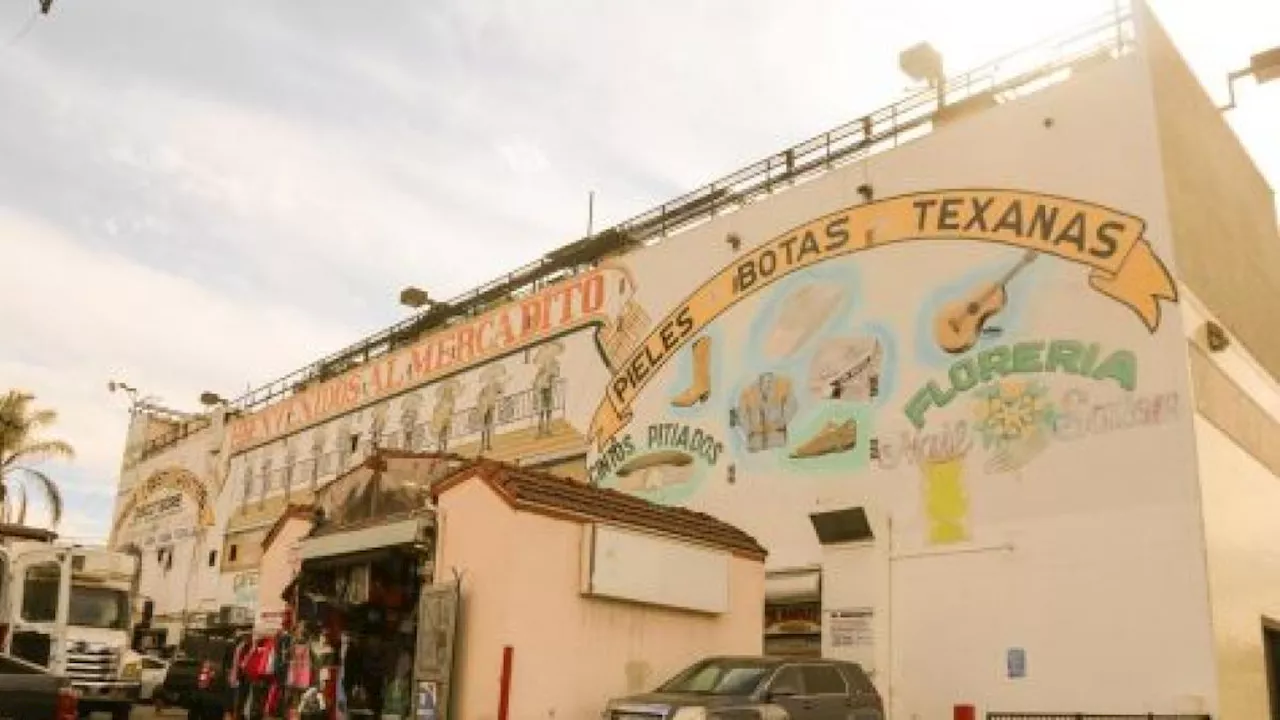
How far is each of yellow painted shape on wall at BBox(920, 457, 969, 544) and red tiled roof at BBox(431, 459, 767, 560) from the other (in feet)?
11.3

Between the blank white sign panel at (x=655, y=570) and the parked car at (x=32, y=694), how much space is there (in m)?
6.68

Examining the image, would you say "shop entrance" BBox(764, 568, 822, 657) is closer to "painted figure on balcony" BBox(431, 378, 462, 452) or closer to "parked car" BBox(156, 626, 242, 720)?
"parked car" BBox(156, 626, 242, 720)

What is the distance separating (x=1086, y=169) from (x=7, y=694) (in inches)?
692

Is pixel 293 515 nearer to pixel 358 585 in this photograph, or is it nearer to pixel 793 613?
pixel 358 585

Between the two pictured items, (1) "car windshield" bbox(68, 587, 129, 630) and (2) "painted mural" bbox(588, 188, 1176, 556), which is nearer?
(2) "painted mural" bbox(588, 188, 1176, 556)

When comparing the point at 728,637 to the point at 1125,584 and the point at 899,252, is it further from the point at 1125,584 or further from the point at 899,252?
the point at 899,252

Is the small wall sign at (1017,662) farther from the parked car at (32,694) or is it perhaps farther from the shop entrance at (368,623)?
the parked car at (32,694)

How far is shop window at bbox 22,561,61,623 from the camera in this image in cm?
2134

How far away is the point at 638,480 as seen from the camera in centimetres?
2409

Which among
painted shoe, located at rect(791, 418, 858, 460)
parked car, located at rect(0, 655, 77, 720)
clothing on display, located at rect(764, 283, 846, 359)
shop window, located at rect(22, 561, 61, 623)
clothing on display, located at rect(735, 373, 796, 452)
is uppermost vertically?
clothing on display, located at rect(764, 283, 846, 359)

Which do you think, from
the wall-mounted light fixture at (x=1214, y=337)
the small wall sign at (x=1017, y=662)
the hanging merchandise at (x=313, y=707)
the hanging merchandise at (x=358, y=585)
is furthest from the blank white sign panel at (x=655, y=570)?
the wall-mounted light fixture at (x=1214, y=337)

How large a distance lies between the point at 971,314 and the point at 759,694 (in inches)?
359

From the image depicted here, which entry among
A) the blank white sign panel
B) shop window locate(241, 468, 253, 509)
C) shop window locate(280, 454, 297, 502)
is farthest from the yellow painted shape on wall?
shop window locate(241, 468, 253, 509)

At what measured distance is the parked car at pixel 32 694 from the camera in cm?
1128
